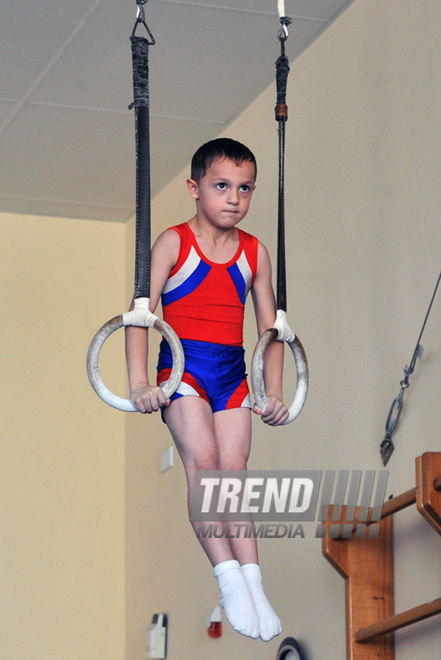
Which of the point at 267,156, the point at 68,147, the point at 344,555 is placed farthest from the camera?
the point at 68,147

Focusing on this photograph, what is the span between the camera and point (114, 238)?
17.7 ft

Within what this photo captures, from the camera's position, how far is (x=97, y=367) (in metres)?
1.97

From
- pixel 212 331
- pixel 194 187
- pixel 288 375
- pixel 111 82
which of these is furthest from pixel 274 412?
pixel 111 82

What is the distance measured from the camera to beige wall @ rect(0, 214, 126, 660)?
4.89 meters

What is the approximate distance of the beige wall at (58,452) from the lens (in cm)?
489

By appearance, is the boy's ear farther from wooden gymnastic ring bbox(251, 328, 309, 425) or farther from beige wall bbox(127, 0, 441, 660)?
beige wall bbox(127, 0, 441, 660)

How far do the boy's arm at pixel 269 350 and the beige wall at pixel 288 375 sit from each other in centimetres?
84

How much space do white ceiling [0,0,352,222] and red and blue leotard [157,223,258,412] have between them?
1.75 m

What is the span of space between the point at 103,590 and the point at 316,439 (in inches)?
73.8

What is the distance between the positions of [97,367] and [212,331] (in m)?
0.26

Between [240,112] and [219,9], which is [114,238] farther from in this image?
[219,9]

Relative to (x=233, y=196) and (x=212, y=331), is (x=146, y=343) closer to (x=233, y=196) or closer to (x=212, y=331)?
(x=212, y=331)

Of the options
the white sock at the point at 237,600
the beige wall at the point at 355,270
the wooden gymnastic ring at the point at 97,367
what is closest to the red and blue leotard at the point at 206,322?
the wooden gymnastic ring at the point at 97,367

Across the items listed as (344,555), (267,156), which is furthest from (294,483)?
(267,156)
